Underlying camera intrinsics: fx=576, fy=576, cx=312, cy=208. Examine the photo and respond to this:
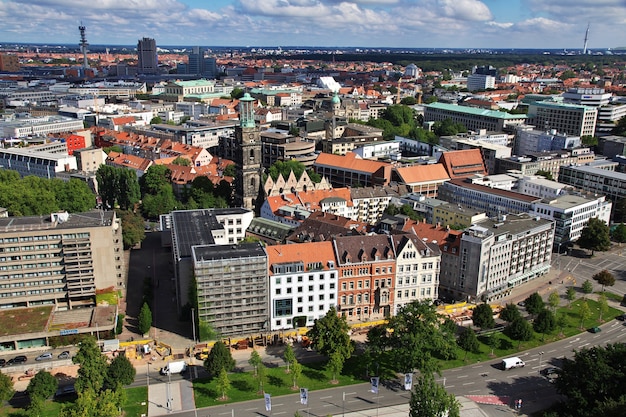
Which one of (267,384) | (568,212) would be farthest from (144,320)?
(568,212)

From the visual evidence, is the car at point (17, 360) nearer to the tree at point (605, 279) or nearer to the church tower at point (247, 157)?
the church tower at point (247, 157)

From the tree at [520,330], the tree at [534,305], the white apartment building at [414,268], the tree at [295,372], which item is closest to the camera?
the tree at [295,372]

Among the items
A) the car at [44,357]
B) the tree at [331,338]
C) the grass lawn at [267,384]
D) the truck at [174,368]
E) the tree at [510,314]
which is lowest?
the grass lawn at [267,384]

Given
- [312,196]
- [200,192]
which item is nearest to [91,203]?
[200,192]

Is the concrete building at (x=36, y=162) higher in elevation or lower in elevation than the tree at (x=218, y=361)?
higher

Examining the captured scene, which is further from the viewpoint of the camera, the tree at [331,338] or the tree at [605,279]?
the tree at [605,279]

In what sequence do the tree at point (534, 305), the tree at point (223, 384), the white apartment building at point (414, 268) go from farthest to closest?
the white apartment building at point (414, 268)
the tree at point (534, 305)
the tree at point (223, 384)

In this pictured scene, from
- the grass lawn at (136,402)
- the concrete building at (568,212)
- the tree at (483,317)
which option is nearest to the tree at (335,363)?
the grass lawn at (136,402)
